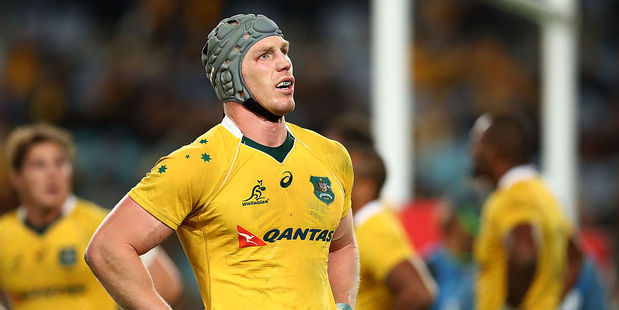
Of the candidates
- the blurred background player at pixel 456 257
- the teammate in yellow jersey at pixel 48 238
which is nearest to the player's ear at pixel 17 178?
the teammate in yellow jersey at pixel 48 238

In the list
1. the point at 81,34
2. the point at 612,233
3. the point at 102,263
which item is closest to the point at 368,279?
the point at 102,263

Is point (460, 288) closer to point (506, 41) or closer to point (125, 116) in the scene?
point (125, 116)

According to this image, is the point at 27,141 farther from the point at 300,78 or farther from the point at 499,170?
the point at 300,78

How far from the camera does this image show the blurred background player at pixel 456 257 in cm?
641

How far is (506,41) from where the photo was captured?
1283 cm

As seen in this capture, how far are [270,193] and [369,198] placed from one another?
1777 millimetres

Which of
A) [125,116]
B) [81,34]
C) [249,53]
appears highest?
[249,53]

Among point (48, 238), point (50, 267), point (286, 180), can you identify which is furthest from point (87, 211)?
point (286, 180)

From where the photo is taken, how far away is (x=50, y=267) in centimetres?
435

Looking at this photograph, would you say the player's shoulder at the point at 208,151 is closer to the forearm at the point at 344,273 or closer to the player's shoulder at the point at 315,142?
the player's shoulder at the point at 315,142

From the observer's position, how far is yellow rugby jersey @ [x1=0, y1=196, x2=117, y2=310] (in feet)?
14.1

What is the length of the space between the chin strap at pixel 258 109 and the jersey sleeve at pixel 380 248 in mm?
1600

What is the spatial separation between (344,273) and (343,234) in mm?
107

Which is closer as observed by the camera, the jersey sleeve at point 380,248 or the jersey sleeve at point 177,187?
the jersey sleeve at point 177,187
